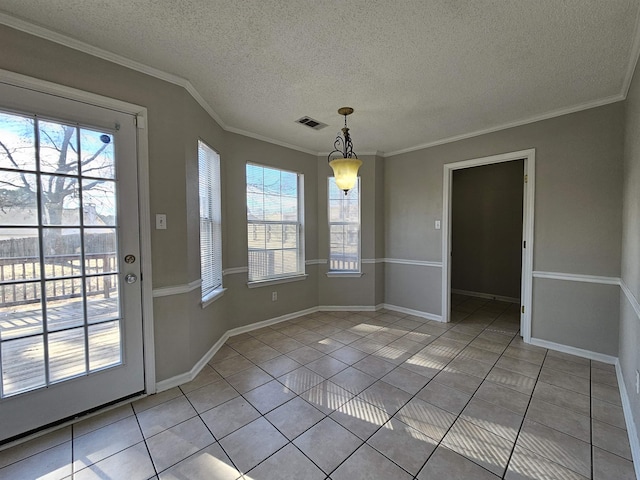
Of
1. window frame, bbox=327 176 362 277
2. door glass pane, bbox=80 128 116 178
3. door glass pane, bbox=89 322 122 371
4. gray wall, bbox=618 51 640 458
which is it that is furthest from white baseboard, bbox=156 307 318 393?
gray wall, bbox=618 51 640 458

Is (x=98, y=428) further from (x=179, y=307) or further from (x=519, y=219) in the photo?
(x=519, y=219)

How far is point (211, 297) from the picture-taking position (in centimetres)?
282

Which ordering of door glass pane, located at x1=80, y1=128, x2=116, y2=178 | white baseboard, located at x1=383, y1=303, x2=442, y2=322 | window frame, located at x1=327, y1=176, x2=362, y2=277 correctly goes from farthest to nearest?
window frame, located at x1=327, y1=176, x2=362, y2=277 < white baseboard, located at x1=383, y1=303, x2=442, y2=322 < door glass pane, located at x1=80, y1=128, x2=116, y2=178

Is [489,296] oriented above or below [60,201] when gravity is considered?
below

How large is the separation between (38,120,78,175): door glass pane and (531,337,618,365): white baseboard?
4490mm

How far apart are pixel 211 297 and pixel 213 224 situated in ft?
2.60

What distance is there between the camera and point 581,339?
9.18 ft

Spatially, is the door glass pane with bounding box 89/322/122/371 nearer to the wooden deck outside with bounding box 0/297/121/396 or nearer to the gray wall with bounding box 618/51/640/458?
the wooden deck outside with bounding box 0/297/121/396

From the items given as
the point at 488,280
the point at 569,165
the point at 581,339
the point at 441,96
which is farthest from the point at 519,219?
the point at 441,96

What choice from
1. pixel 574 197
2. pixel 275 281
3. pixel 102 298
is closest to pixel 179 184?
pixel 102 298

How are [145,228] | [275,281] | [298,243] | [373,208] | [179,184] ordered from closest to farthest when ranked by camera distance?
Result: [145,228], [179,184], [275,281], [298,243], [373,208]

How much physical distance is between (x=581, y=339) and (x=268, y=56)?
386 centimetres

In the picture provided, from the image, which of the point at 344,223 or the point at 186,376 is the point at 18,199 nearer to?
the point at 186,376

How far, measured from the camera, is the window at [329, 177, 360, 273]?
4320 mm
